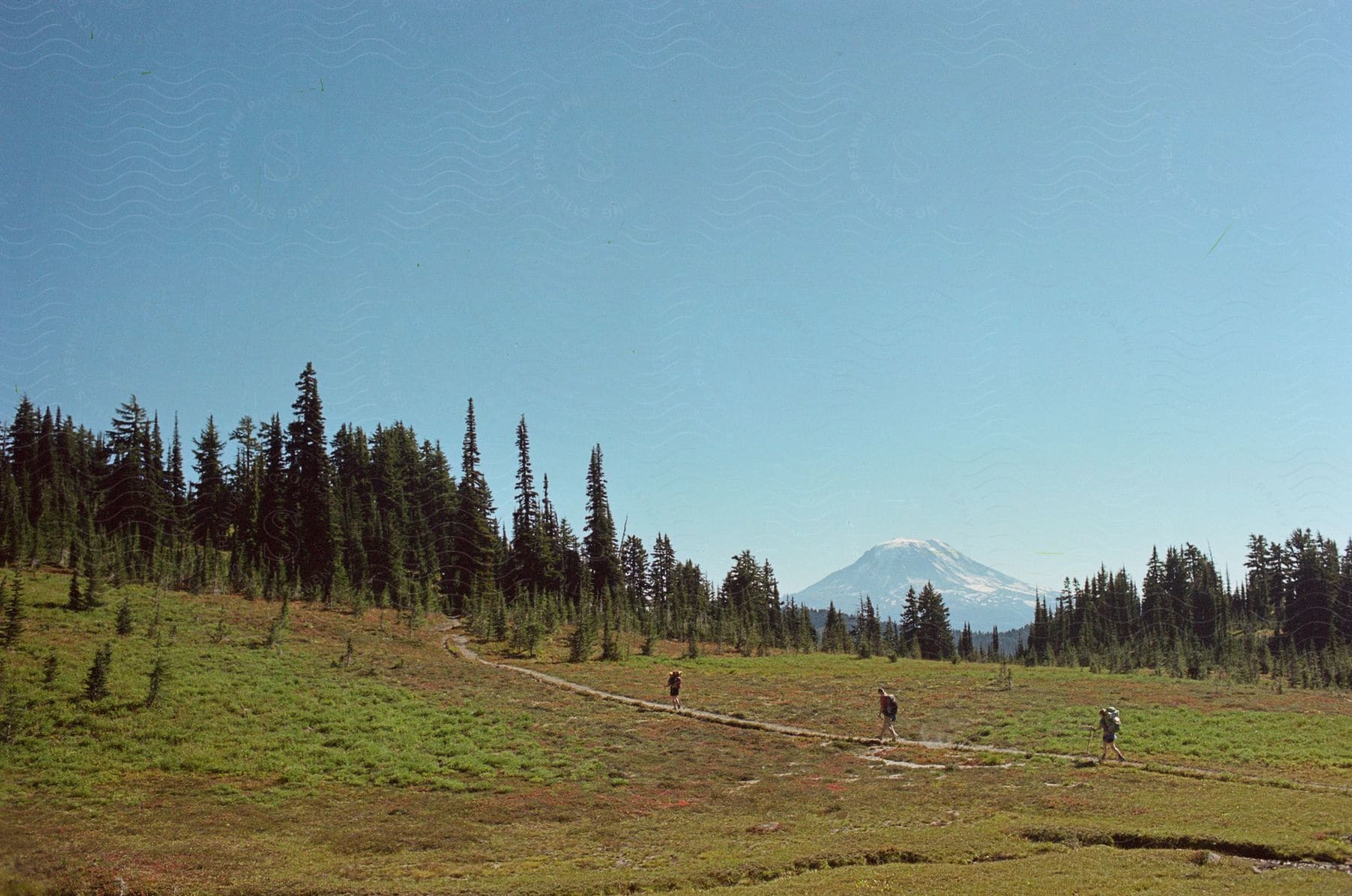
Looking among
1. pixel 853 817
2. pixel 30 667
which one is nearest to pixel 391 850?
pixel 853 817

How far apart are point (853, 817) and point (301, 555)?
62.7 meters

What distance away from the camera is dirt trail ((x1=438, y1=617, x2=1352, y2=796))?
25.4 metres

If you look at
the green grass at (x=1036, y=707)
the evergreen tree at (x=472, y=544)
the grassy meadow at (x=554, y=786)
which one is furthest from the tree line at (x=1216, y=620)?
the evergreen tree at (x=472, y=544)

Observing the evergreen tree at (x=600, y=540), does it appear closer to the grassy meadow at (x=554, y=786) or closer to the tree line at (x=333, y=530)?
the tree line at (x=333, y=530)

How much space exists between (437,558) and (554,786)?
210 ft

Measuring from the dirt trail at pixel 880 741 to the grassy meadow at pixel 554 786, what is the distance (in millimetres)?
622

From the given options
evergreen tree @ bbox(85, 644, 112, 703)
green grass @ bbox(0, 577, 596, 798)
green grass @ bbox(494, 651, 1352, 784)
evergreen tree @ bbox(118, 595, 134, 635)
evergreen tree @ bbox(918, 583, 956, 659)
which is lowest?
evergreen tree @ bbox(918, 583, 956, 659)

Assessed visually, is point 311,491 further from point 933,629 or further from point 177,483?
point 933,629

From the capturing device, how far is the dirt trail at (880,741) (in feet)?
83.4

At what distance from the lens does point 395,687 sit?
3841cm

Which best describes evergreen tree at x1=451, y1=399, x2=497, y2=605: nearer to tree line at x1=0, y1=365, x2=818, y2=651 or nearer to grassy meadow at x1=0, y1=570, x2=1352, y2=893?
tree line at x1=0, y1=365, x2=818, y2=651

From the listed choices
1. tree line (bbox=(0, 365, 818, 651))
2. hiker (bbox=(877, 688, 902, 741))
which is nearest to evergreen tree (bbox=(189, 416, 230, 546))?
tree line (bbox=(0, 365, 818, 651))

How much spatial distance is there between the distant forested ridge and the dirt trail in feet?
34.2

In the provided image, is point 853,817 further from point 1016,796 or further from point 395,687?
point 395,687
